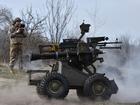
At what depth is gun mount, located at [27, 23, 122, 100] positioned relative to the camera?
1483 cm

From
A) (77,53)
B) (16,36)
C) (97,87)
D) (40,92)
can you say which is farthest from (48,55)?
(16,36)

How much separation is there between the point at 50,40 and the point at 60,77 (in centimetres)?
1742

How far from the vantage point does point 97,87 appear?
49.9ft

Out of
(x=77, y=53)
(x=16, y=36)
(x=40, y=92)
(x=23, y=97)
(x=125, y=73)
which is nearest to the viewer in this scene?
(x=40, y=92)

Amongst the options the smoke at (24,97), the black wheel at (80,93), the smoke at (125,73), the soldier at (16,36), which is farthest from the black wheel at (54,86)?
the soldier at (16,36)

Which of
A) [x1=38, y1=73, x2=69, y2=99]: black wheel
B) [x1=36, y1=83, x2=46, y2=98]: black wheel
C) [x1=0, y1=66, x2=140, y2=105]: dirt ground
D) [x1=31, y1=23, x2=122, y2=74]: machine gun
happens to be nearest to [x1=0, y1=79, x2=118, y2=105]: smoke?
[x1=0, y1=66, x2=140, y2=105]: dirt ground

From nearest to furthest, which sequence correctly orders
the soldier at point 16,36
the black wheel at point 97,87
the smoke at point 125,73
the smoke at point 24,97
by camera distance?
the smoke at point 24,97 → the black wheel at point 97,87 → the smoke at point 125,73 → the soldier at point 16,36

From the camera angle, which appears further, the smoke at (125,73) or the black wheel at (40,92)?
the smoke at (125,73)

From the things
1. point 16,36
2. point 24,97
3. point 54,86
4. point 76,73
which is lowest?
point 24,97

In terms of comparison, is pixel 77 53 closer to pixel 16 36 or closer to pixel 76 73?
pixel 76 73

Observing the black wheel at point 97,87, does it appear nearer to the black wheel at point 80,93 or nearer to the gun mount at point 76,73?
the gun mount at point 76,73

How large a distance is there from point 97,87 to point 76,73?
80 centimetres

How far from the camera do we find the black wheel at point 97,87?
14969mm

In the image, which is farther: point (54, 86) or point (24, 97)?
point (24, 97)
